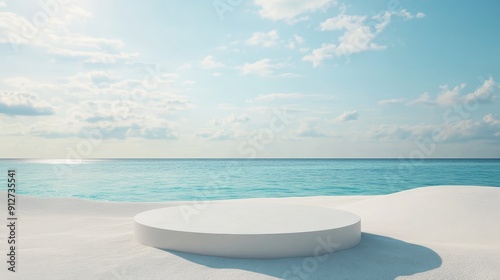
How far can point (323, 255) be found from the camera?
6.04 meters

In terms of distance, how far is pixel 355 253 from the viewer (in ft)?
20.8

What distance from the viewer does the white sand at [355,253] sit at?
5.61 m

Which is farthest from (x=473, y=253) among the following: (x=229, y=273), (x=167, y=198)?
(x=167, y=198)

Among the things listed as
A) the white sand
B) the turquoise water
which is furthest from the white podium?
the turquoise water

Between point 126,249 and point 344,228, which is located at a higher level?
point 344,228

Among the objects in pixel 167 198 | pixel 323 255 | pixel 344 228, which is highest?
pixel 344 228

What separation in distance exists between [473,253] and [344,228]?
2516 mm

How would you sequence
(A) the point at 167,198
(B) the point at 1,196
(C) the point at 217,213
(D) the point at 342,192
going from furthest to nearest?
1. (D) the point at 342,192
2. (A) the point at 167,198
3. (B) the point at 1,196
4. (C) the point at 217,213

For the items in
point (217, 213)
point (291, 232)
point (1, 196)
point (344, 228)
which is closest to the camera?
point (291, 232)

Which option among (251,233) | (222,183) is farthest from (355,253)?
(222,183)

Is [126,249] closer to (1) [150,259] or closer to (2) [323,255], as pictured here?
(1) [150,259]

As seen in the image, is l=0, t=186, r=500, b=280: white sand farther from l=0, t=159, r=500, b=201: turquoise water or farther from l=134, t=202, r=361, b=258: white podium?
l=0, t=159, r=500, b=201: turquoise water

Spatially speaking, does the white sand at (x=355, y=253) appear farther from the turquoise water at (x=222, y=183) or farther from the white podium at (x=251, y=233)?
the turquoise water at (x=222, y=183)

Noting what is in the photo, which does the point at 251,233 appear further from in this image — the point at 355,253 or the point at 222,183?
the point at 222,183
